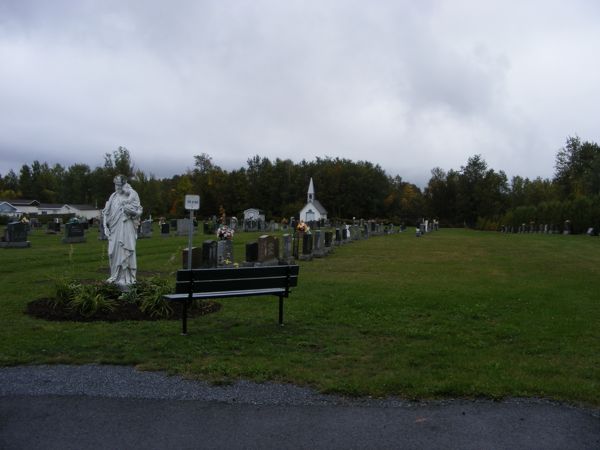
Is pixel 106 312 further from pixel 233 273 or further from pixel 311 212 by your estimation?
pixel 311 212

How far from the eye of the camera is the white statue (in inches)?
389

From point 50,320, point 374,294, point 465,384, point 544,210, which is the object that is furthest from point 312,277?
point 544,210

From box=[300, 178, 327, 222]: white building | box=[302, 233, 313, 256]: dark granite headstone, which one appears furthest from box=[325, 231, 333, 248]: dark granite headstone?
box=[300, 178, 327, 222]: white building

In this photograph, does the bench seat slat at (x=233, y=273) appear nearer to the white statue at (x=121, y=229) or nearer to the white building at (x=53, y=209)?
the white statue at (x=121, y=229)

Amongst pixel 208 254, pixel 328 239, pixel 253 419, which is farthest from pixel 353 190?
pixel 253 419

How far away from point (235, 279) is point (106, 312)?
237cm

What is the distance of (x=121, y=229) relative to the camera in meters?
9.91

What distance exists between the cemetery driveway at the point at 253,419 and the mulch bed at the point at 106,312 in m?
3.03

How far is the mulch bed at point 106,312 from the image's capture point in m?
8.63

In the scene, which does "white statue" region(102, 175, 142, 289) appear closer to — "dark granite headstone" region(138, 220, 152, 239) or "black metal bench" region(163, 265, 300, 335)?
"black metal bench" region(163, 265, 300, 335)

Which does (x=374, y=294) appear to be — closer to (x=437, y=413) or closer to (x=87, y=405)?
(x=437, y=413)

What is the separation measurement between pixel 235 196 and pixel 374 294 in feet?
257

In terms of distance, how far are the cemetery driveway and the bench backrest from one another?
7.56 ft

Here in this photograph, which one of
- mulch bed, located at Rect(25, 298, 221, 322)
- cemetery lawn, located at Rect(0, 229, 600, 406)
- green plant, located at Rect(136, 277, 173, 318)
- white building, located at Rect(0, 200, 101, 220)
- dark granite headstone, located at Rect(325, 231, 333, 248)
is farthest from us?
white building, located at Rect(0, 200, 101, 220)
